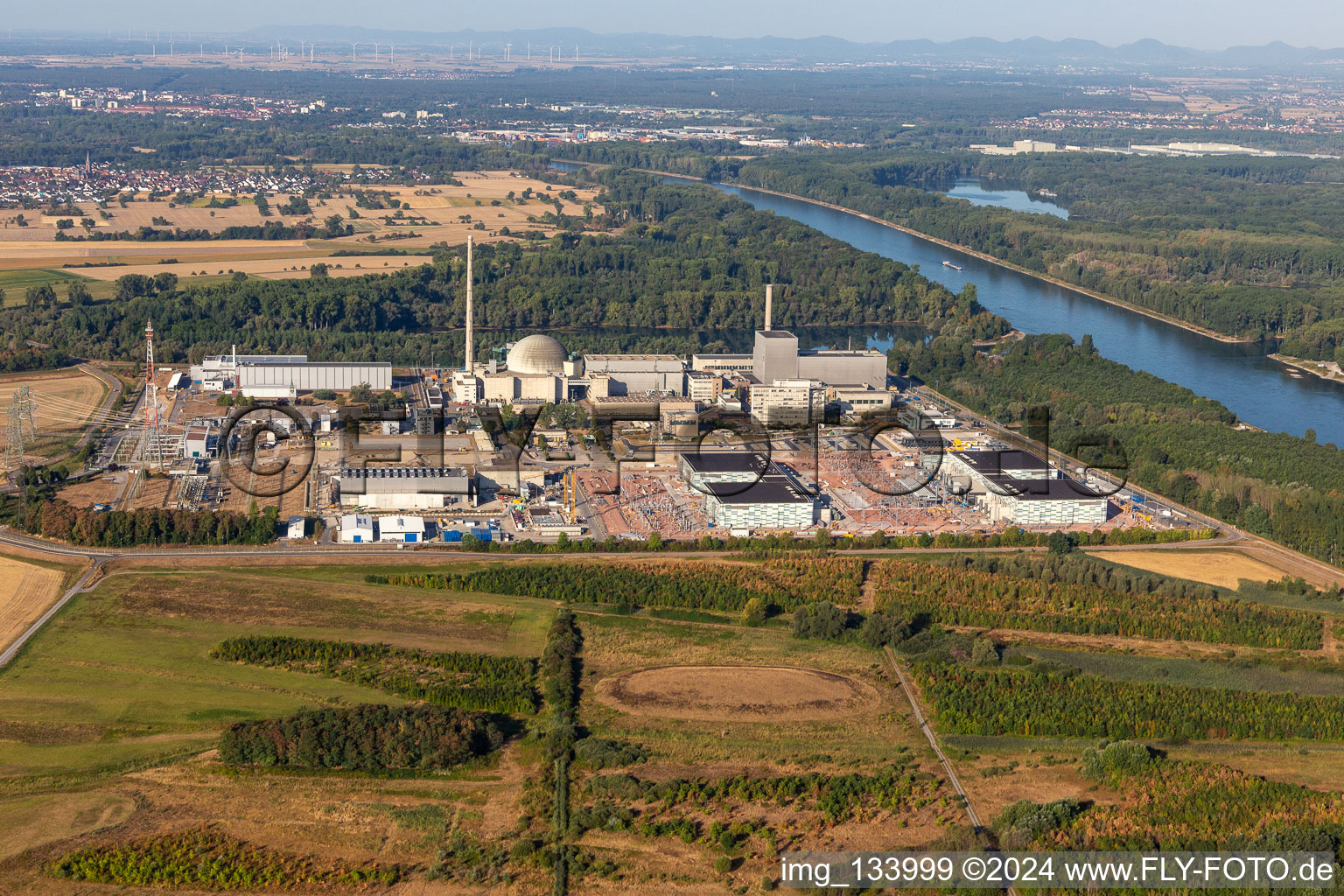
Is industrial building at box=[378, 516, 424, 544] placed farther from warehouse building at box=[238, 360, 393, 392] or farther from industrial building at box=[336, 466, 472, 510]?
warehouse building at box=[238, 360, 393, 392]

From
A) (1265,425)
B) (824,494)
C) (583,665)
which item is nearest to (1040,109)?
(1265,425)

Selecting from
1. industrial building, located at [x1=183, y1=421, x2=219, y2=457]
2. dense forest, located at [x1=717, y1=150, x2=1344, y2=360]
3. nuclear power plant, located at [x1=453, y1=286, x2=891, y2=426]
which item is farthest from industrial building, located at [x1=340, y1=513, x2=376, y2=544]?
dense forest, located at [x1=717, y1=150, x2=1344, y2=360]

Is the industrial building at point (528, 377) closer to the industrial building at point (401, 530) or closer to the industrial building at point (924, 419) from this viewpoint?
the industrial building at point (924, 419)

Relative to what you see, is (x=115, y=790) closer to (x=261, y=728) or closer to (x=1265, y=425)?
(x=261, y=728)

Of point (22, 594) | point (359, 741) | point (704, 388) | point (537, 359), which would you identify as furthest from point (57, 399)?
point (359, 741)

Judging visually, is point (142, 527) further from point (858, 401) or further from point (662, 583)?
point (858, 401)

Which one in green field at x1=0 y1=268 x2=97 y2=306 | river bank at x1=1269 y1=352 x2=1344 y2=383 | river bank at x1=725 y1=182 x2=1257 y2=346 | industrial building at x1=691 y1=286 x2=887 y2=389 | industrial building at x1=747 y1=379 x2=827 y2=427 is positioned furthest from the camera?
river bank at x1=725 y1=182 x2=1257 y2=346
